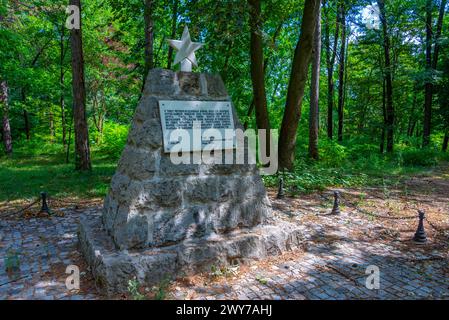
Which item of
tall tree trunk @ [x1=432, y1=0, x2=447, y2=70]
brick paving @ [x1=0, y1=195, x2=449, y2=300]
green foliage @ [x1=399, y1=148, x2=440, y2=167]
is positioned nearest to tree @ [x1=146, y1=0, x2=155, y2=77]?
brick paving @ [x1=0, y1=195, x2=449, y2=300]

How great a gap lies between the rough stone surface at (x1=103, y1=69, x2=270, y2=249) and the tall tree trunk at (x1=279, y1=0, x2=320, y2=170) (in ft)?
18.6

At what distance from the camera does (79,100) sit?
33.9ft

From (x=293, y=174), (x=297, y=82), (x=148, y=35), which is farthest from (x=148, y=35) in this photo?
(x=293, y=174)

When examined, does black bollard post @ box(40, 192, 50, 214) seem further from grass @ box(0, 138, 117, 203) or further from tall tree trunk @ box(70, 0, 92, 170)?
tall tree trunk @ box(70, 0, 92, 170)

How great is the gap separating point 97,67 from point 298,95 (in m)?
13.6

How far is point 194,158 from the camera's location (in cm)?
417

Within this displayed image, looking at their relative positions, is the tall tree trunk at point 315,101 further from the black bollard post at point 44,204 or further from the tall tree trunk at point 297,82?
the black bollard post at point 44,204

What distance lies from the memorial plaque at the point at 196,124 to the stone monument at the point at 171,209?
20 mm

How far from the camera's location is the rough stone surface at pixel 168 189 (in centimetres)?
381

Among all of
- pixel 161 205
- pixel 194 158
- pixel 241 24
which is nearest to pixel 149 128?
pixel 194 158

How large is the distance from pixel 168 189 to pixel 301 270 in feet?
6.58

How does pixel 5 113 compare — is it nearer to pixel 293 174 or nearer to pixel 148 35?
pixel 148 35

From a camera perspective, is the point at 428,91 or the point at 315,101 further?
the point at 428,91

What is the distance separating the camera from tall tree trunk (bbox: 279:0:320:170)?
9.27 metres
